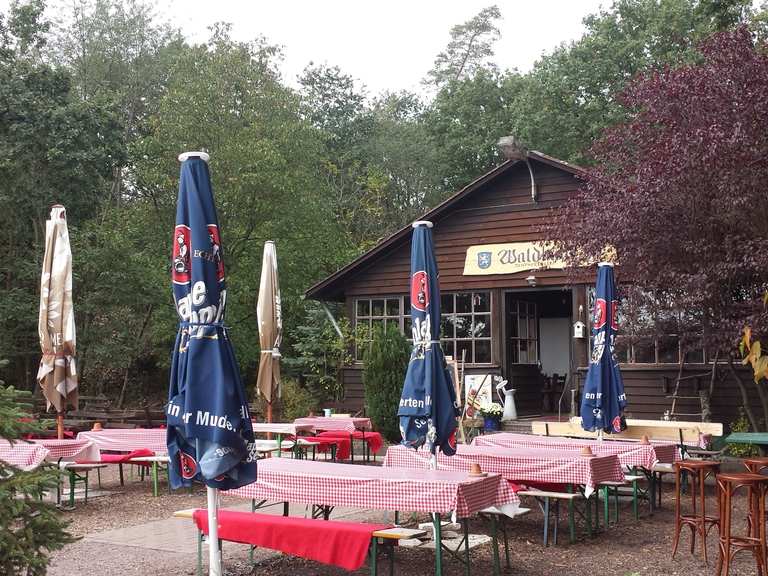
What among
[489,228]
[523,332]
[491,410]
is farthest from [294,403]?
[489,228]

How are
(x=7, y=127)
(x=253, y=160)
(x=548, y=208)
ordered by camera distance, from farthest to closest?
(x=253, y=160) → (x=7, y=127) → (x=548, y=208)

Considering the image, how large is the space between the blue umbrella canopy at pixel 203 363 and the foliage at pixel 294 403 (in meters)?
14.7

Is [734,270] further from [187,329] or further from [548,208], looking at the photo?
[187,329]

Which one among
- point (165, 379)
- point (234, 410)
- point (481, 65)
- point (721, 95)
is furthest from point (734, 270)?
point (481, 65)

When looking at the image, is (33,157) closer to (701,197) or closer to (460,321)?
(460,321)

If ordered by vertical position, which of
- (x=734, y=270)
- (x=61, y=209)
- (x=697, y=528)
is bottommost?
(x=697, y=528)

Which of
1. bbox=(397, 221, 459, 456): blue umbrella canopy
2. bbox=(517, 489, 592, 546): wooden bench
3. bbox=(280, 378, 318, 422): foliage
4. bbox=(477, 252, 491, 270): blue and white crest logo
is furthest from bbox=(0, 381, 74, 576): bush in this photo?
bbox=(280, 378, 318, 422): foliage

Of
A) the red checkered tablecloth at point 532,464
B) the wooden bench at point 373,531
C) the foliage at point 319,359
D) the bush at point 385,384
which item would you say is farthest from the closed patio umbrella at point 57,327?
the foliage at point 319,359

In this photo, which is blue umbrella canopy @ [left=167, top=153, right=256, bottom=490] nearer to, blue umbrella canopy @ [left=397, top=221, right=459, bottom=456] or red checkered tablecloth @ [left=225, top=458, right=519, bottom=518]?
red checkered tablecloth @ [left=225, top=458, right=519, bottom=518]

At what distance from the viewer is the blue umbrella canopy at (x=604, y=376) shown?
9.34 metres

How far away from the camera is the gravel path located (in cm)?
657

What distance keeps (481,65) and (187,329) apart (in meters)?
35.4

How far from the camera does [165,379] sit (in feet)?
84.4

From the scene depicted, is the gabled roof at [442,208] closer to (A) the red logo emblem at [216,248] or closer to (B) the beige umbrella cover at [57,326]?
(B) the beige umbrella cover at [57,326]
